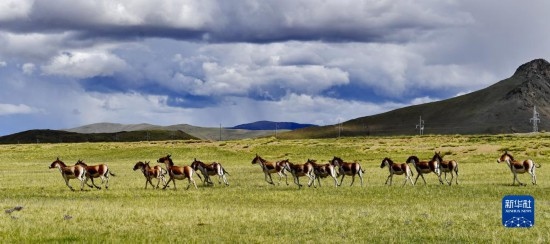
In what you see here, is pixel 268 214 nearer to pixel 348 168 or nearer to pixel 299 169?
pixel 299 169

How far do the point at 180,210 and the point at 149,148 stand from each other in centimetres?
8548

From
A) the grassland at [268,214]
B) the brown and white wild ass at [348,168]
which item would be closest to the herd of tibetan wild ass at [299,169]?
the brown and white wild ass at [348,168]

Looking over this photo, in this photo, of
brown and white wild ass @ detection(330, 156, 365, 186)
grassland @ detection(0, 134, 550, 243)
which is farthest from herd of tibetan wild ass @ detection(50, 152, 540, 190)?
grassland @ detection(0, 134, 550, 243)

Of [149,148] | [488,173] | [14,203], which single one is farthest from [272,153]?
[14,203]

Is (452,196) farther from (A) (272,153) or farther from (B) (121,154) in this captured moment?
(B) (121,154)

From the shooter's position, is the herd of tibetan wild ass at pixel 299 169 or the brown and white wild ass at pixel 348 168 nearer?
the herd of tibetan wild ass at pixel 299 169

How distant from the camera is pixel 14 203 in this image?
2867cm

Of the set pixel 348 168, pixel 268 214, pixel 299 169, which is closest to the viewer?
pixel 268 214

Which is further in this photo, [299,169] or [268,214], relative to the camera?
[299,169]

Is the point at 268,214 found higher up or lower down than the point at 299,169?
lower down

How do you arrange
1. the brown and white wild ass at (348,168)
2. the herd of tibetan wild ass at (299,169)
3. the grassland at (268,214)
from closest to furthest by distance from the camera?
the grassland at (268,214) < the herd of tibetan wild ass at (299,169) < the brown and white wild ass at (348,168)

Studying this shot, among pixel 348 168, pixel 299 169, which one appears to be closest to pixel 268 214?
pixel 299 169

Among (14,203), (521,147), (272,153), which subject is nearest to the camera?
(14,203)

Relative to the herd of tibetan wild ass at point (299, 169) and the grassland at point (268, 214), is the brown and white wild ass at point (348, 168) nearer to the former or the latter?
the herd of tibetan wild ass at point (299, 169)
